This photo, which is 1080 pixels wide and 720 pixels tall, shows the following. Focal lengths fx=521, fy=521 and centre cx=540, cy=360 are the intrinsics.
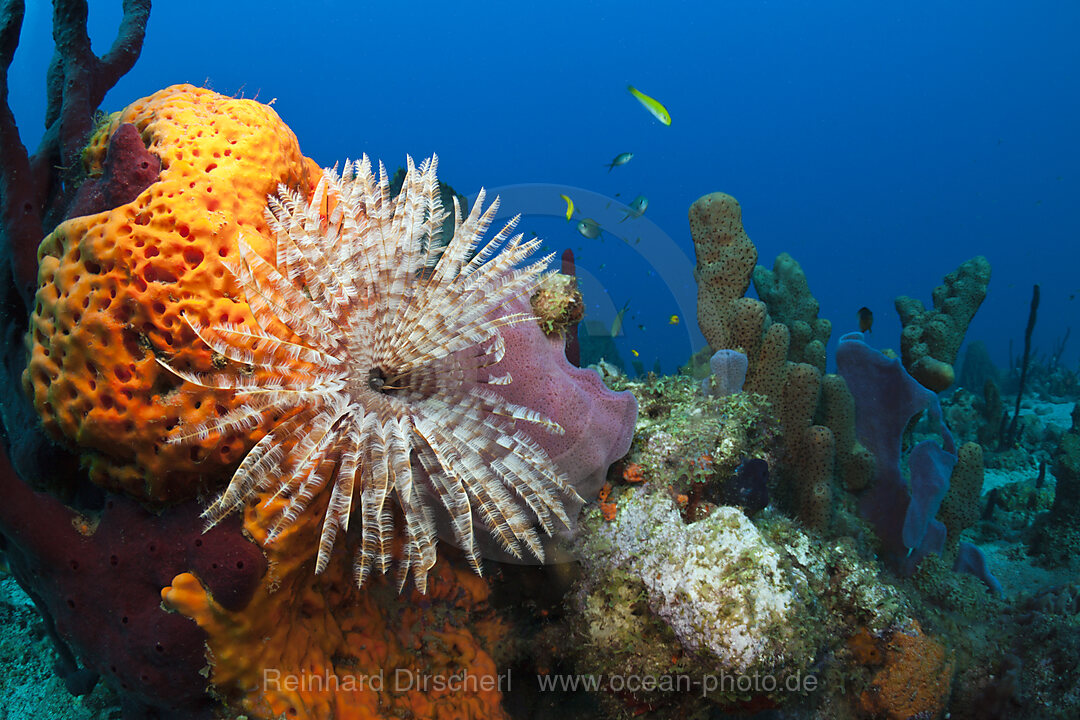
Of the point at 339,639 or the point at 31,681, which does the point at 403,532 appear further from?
the point at 31,681

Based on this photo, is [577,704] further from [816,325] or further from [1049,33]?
[1049,33]

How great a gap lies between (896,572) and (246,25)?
104519mm

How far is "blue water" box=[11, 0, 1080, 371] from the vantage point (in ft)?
296

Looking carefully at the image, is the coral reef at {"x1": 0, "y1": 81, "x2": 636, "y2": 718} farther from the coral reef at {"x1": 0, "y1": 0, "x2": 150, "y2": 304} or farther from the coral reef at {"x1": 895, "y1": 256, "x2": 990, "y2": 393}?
the coral reef at {"x1": 895, "y1": 256, "x2": 990, "y2": 393}

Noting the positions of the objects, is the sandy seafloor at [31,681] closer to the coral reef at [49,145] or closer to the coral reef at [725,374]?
the coral reef at [49,145]

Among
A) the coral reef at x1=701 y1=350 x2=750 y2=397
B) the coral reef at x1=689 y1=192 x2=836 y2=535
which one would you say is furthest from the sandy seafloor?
the coral reef at x1=689 y1=192 x2=836 y2=535

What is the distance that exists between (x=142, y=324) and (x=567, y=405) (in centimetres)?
224

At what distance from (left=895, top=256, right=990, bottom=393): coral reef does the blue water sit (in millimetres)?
77632

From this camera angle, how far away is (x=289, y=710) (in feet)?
8.68

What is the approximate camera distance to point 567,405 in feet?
11.0

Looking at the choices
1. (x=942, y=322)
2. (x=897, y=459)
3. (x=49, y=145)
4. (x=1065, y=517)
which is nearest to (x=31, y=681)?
(x=49, y=145)

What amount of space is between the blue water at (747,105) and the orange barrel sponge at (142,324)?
83.1m

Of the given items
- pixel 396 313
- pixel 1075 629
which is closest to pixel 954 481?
pixel 1075 629

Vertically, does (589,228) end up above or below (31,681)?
above
